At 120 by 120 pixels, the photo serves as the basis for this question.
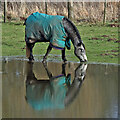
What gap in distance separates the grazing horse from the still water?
0.83 metres

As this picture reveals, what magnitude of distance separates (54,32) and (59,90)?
5780 mm

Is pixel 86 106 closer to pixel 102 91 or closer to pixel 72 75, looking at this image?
pixel 102 91

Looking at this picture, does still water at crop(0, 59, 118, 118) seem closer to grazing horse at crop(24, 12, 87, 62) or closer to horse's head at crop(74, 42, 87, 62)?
horse's head at crop(74, 42, 87, 62)

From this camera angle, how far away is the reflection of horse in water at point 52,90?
379 inches

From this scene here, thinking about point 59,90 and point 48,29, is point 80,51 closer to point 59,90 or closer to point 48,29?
point 48,29

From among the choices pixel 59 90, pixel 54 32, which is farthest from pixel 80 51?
pixel 59 90

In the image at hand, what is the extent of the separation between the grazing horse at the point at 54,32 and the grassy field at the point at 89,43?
2.01 metres

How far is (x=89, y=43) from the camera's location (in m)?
23.2

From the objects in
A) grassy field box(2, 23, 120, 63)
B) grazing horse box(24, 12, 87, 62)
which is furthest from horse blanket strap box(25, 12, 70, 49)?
grassy field box(2, 23, 120, 63)

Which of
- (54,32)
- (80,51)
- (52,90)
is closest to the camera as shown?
(52,90)

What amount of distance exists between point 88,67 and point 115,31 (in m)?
10.2

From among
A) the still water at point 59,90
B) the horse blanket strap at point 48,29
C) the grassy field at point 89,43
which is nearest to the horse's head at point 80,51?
the horse blanket strap at point 48,29

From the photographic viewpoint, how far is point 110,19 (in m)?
33.2

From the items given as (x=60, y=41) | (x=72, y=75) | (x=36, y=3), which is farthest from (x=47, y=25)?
(x=36, y=3)
